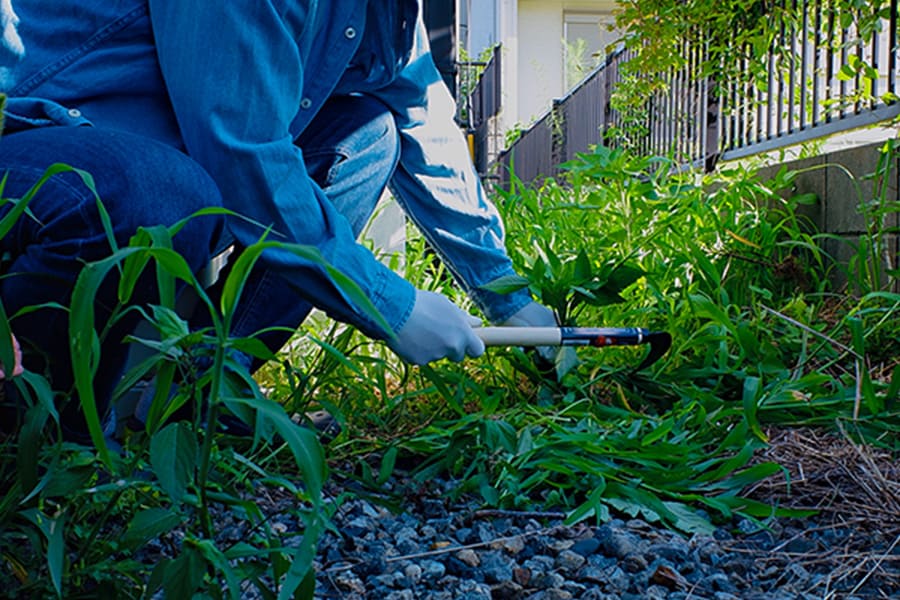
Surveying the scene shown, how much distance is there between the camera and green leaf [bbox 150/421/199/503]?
684mm

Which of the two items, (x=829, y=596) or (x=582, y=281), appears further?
(x=582, y=281)

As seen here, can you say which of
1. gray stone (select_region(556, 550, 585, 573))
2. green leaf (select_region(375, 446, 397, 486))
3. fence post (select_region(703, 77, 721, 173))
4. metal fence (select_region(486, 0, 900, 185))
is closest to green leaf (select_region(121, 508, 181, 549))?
gray stone (select_region(556, 550, 585, 573))

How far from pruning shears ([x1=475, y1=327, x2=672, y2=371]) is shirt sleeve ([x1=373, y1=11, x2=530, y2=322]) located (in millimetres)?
245

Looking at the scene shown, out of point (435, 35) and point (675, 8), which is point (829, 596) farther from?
point (675, 8)

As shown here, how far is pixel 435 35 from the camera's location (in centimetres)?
327

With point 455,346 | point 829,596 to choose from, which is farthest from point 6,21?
point 829,596

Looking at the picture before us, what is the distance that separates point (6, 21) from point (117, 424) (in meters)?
0.69

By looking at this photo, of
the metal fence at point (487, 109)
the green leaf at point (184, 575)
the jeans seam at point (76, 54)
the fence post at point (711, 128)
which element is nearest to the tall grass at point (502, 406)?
the green leaf at point (184, 575)

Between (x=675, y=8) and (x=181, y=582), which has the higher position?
(x=675, y=8)

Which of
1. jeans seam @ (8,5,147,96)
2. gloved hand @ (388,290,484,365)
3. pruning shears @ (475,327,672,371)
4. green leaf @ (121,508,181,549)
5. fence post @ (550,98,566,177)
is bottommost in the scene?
fence post @ (550,98,566,177)

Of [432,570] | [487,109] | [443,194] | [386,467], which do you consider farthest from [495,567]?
[487,109]

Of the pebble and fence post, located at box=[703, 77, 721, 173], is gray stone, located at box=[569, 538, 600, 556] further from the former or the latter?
fence post, located at box=[703, 77, 721, 173]

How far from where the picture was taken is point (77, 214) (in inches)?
49.1

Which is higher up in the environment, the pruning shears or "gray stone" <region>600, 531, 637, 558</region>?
the pruning shears
